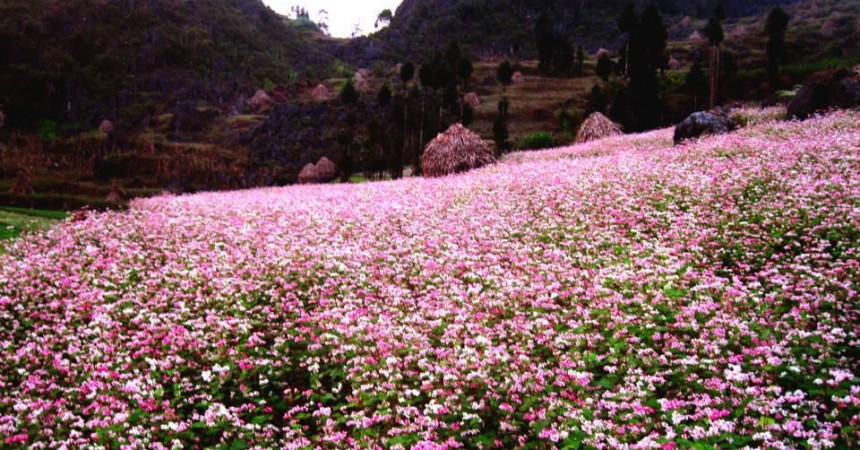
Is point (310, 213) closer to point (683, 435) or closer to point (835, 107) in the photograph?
point (683, 435)

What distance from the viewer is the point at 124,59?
87.1m

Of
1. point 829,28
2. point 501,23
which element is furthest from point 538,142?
point 501,23

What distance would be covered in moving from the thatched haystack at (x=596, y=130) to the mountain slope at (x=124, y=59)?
204ft

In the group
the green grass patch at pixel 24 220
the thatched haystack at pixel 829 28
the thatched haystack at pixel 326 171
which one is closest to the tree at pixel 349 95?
the thatched haystack at pixel 326 171

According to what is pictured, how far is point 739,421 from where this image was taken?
16.6 ft

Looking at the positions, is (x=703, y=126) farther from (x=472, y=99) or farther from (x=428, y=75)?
(x=428, y=75)

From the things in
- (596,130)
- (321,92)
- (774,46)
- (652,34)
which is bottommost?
(596,130)

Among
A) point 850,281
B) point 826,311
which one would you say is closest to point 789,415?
point 826,311

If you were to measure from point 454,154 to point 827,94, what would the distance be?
1706cm

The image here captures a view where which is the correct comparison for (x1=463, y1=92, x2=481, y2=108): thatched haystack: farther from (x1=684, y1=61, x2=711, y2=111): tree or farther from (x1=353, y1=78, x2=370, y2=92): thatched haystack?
(x1=684, y1=61, x2=711, y2=111): tree

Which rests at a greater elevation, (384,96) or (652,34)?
(652,34)

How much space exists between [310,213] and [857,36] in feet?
295

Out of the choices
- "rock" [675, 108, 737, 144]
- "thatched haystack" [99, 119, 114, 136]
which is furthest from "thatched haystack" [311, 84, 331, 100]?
"rock" [675, 108, 737, 144]

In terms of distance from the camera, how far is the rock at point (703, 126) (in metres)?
24.2
